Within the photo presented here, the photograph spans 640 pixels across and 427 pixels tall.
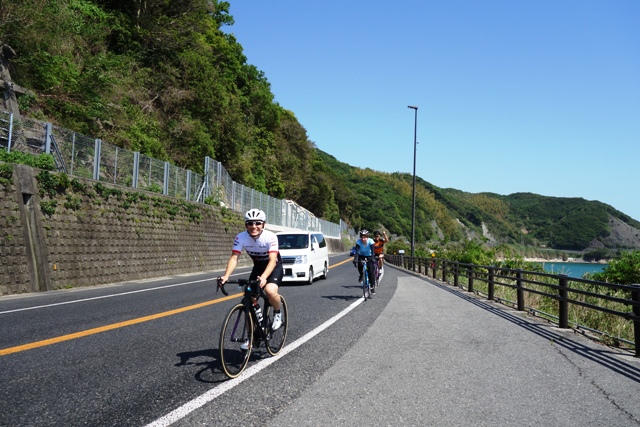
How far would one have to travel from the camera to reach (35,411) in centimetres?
412

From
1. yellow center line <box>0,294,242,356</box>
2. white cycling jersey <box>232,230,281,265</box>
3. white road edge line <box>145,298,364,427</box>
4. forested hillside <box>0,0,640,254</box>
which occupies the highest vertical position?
forested hillside <box>0,0,640,254</box>

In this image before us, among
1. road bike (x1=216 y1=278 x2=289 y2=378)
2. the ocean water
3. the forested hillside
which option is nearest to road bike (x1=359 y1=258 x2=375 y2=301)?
the ocean water

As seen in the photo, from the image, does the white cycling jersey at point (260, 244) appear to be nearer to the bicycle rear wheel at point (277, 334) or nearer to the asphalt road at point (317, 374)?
the bicycle rear wheel at point (277, 334)

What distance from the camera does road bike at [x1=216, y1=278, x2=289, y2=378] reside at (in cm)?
530

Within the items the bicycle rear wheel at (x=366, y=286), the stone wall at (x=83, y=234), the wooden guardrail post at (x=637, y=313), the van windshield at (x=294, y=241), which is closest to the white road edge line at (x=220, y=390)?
the wooden guardrail post at (x=637, y=313)

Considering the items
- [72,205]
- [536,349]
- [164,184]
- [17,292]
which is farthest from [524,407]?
[164,184]

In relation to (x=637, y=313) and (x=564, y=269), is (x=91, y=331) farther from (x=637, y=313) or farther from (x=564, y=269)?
(x=564, y=269)

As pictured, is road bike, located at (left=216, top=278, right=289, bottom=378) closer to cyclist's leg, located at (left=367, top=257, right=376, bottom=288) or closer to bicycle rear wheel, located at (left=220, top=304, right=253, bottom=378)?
bicycle rear wheel, located at (left=220, top=304, right=253, bottom=378)

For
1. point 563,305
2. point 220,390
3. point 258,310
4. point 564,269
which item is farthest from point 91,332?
point 564,269

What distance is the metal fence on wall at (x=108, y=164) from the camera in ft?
55.3

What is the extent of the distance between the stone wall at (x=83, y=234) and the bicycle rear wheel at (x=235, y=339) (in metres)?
10.8

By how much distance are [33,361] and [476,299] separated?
1220cm

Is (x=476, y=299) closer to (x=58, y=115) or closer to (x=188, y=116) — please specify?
(x=58, y=115)

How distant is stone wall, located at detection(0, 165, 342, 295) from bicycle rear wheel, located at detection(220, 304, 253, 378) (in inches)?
425
